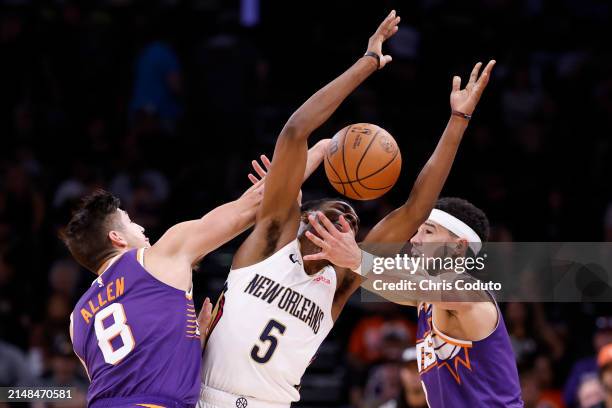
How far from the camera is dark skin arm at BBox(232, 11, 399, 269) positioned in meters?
5.79

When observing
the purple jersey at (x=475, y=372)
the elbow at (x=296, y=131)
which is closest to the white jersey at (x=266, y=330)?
the elbow at (x=296, y=131)

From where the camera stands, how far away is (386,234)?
20.4 feet

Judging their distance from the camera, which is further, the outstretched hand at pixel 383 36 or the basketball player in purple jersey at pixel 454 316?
the outstretched hand at pixel 383 36

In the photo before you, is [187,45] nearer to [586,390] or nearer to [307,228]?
[586,390]

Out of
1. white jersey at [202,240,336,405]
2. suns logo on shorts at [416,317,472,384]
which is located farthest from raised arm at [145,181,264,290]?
suns logo on shorts at [416,317,472,384]

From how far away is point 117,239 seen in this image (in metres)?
6.11

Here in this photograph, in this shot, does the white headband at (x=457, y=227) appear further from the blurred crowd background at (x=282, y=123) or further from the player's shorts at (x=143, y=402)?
the blurred crowd background at (x=282, y=123)

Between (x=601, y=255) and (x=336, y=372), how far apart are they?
3.29 m

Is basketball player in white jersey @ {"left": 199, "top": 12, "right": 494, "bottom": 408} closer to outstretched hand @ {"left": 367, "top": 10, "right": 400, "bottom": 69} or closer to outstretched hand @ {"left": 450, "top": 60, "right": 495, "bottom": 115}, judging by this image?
outstretched hand @ {"left": 367, "top": 10, "right": 400, "bottom": 69}

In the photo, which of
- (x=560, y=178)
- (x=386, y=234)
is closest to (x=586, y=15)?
(x=560, y=178)

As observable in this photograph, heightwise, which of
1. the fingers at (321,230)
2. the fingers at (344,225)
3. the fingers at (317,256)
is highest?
the fingers at (344,225)

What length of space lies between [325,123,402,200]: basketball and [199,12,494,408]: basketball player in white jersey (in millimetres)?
200

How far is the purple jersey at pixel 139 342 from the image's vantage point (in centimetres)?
559

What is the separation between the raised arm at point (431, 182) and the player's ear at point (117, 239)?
151 cm
